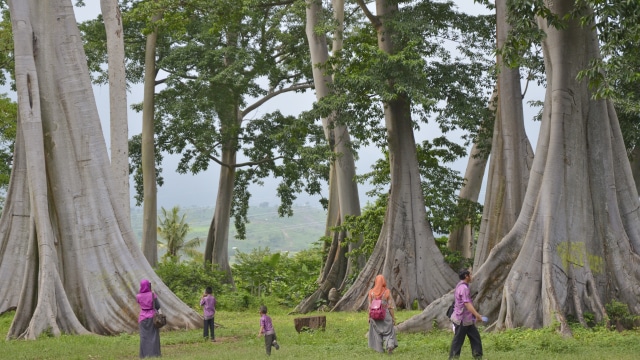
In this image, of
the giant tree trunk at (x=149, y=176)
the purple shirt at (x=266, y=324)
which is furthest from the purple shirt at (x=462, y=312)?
the giant tree trunk at (x=149, y=176)

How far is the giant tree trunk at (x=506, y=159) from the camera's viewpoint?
76.2 feet

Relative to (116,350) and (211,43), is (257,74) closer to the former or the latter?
(211,43)

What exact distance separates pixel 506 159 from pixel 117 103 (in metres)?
10.1

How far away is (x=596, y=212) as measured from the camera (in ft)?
63.5

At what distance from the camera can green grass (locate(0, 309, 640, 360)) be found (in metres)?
14.4

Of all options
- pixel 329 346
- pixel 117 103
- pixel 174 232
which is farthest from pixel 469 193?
pixel 174 232

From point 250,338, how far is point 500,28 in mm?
10379

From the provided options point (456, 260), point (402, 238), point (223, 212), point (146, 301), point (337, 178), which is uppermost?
point (223, 212)

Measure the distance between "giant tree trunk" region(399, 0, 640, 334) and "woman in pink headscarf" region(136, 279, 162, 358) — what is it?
534cm

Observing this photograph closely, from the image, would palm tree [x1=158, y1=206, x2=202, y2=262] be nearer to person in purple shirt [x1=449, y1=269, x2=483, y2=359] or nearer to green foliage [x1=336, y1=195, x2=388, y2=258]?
green foliage [x1=336, y1=195, x2=388, y2=258]

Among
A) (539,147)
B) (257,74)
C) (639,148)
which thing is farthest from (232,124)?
(539,147)

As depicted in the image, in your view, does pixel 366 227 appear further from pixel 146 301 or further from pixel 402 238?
pixel 146 301

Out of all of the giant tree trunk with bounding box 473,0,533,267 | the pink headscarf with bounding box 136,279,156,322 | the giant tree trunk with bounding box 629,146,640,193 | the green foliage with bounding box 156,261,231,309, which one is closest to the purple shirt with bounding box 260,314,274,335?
the pink headscarf with bounding box 136,279,156,322

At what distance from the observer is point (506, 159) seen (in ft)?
76.4
